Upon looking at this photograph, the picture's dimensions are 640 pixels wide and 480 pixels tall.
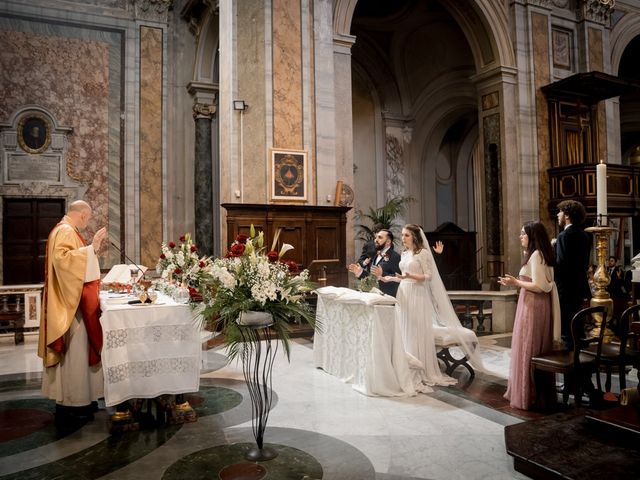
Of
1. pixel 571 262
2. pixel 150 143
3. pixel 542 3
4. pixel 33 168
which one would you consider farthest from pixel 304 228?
pixel 542 3

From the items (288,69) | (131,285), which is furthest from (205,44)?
(131,285)

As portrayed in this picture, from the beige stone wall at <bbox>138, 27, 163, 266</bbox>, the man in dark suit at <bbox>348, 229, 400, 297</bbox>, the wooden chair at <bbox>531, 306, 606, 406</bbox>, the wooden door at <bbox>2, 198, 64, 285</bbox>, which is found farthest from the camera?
the beige stone wall at <bbox>138, 27, 163, 266</bbox>

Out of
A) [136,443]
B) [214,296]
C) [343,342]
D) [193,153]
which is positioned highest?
[193,153]

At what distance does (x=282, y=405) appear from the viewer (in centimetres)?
483

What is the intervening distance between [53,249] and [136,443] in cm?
182

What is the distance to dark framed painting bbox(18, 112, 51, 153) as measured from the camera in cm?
1163

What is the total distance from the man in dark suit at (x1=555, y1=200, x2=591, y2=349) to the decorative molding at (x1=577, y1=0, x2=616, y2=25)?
10.1m

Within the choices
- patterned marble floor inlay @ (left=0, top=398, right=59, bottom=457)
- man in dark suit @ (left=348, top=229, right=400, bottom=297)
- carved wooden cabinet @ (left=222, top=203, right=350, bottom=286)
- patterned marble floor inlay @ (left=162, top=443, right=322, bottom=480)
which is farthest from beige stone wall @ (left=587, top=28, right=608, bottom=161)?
patterned marble floor inlay @ (left=0, top=398, right=59, bottom=457)

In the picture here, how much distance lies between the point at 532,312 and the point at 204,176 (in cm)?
1038

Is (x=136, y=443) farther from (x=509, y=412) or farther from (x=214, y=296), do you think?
(x=509, y=412)

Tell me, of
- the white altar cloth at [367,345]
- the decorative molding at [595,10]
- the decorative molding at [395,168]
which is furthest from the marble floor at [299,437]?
the decorative molding at [595,10]

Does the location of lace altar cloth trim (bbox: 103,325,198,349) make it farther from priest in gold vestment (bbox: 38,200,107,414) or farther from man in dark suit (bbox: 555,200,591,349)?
man in dark suit (bbox: 555,200,591,349)

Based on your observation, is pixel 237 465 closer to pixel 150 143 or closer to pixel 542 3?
pixel 150 143

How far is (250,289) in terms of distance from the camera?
3.51 meters
